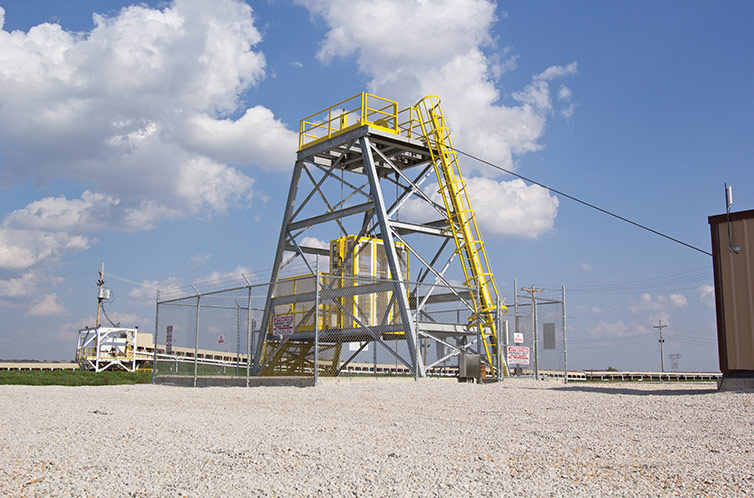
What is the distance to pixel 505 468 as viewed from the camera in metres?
6.05

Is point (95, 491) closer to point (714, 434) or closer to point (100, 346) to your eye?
point (714, 434)

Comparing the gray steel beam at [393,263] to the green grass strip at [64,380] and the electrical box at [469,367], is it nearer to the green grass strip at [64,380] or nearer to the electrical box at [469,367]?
the electrical box at [469,367]

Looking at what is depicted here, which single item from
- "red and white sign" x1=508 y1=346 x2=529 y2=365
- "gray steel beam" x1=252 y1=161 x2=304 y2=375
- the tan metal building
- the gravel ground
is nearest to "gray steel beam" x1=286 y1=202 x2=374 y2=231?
"gray steel beam" x1=252 y1=161 x2=304 y2=375

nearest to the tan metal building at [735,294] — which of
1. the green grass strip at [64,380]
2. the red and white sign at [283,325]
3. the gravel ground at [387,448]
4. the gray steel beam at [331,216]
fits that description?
the gravel ground at [387,448]

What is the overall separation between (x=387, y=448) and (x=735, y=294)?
9913 millimetres

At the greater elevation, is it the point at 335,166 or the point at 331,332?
the point at 335,166

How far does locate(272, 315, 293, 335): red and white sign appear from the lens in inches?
807

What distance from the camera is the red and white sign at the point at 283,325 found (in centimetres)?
2050

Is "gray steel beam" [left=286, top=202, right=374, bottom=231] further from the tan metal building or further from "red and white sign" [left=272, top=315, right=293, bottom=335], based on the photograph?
the tan metal building

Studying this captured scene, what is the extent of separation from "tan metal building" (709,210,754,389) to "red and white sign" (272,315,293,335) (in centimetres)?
1161

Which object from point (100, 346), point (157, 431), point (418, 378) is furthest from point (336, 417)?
point (100, 346)

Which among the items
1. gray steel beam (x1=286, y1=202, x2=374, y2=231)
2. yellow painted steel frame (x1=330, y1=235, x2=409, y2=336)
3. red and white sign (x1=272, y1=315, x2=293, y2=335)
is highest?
gray steel beam (x1=286, y1=202, x2=374, y2=231)

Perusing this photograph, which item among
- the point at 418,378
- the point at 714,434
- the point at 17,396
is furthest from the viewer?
the point at 418,378

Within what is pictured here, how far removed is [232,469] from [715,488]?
4.01 meters
